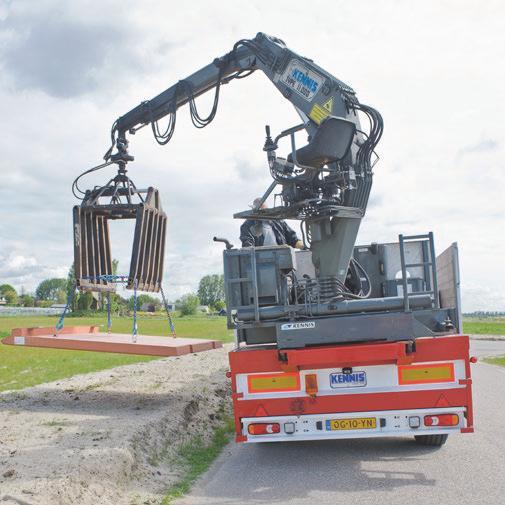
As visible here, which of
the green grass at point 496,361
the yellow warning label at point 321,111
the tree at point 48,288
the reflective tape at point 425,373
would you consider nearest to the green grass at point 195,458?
the reflective tape at point 425,373

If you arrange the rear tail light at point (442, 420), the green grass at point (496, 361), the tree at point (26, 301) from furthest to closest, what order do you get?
the tree at point (26, 301) < the green grass at point (496, 361) < the rear tail light at point (442, 420)

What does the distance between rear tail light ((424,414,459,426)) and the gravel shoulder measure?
2.69 m

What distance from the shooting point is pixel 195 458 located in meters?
7.33

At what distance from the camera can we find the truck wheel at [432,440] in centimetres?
716

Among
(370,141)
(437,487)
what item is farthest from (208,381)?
(437,487)

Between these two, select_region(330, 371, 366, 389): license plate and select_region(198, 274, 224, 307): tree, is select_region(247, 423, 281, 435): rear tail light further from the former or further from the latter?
select_region(198, 274, 224, 307): tree

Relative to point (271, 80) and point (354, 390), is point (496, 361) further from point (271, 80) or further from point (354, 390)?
point (354, 390)

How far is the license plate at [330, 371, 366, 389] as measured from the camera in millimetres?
6457

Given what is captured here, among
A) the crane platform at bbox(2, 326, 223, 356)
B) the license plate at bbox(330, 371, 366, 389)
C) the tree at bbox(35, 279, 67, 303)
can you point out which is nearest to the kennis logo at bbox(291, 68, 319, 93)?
the license plate at bbox(330, 371, 366, 389)

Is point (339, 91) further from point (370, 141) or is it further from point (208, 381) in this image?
point (208, 381)

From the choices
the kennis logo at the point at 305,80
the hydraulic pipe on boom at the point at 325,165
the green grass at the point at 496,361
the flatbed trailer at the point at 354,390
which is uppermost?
the kennis logo at the point at 305,80

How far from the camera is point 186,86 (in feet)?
34.5

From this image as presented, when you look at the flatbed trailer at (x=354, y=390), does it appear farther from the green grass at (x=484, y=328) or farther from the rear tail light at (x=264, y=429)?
the green grass at (x=484, y=328)

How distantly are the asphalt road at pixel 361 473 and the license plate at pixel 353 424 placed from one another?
440 mm
